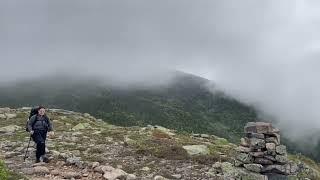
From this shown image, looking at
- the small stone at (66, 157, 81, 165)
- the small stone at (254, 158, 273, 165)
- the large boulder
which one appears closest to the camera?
→ the small stone at (254, 158, 273, 165)

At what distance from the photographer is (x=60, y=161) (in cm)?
2905

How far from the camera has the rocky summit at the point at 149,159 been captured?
26.3m

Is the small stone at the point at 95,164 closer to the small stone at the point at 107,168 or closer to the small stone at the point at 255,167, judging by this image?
the small stone at the point at 107,168

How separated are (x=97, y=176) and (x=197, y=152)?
30.3 feet

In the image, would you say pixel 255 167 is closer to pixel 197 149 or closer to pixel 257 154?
pixel 257 154

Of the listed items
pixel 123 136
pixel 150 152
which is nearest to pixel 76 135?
pixel 123 136

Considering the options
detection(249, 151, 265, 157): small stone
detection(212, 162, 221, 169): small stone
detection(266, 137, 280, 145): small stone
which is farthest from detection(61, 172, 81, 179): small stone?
detection(266, 137, 280, 145): small stone

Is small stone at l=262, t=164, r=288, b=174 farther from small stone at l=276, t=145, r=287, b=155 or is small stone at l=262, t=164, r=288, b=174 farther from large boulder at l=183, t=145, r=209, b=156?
large boulder at l=183, t=145, r=209, b=156

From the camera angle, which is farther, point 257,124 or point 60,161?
point 60,161

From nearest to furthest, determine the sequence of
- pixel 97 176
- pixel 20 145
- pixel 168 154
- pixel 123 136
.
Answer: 1. pixel 97 176
2. pixel 168 154
3. pixel 20 145
4. pixel 123 136

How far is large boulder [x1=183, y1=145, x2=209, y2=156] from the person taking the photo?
109ft

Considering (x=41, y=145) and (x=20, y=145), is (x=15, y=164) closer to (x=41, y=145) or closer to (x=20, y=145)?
(x=41, y=145)

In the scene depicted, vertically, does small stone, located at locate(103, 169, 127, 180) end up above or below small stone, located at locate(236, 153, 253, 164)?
below

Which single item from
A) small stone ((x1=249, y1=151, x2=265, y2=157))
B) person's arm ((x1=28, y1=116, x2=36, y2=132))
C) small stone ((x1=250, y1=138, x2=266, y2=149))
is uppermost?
person's arm ((x1=28, y1=116, x2=36, y2=132))
